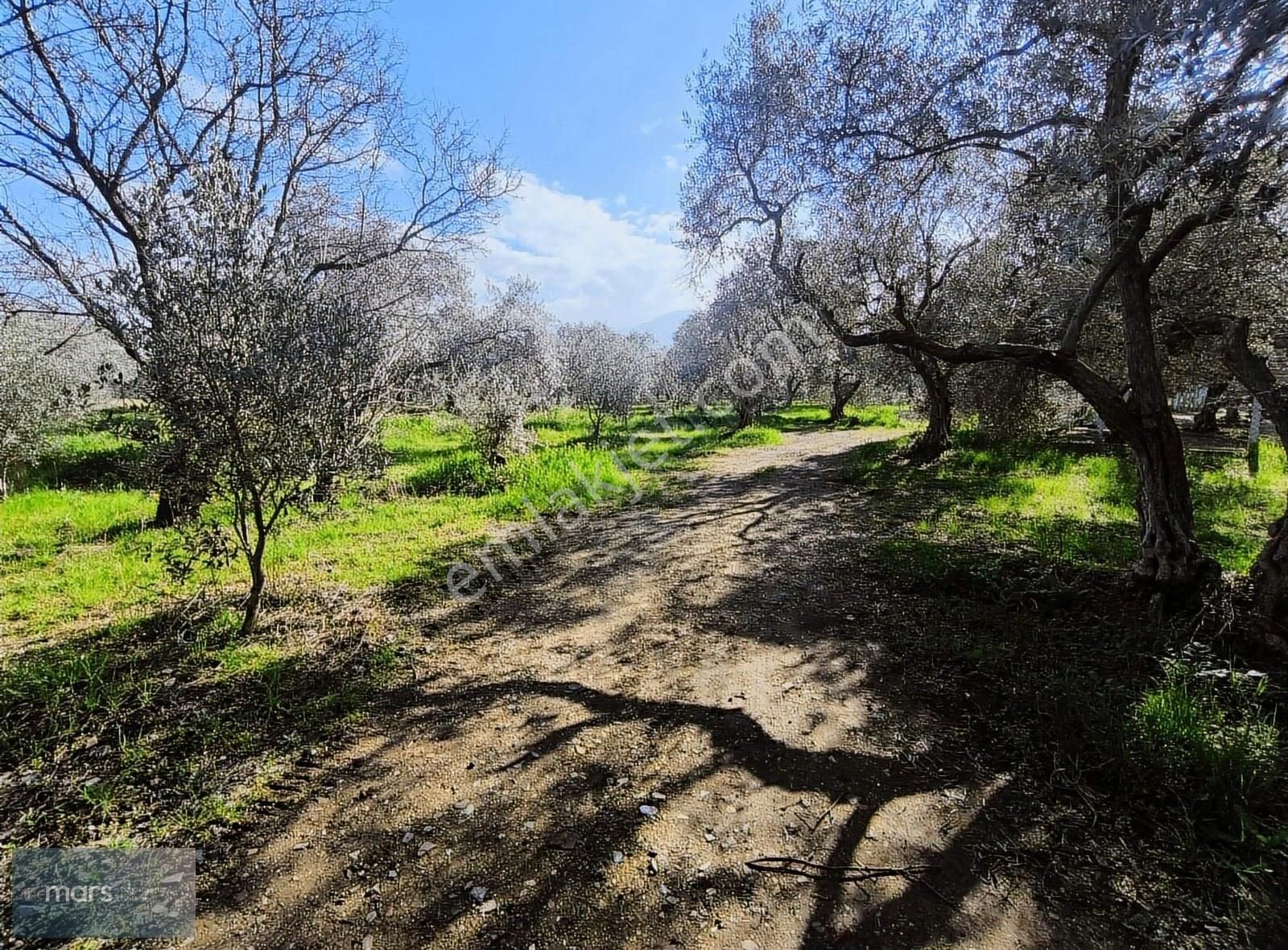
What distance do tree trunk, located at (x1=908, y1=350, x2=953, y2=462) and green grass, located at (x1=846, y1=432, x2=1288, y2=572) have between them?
413mm

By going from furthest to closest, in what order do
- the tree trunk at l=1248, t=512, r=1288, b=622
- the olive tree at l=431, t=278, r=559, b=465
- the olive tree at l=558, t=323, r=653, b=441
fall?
the olive tree at l=558, t=323, r=653, b=441 → the olive tree at l=431, t=278, r=559, b=465 → the tree trunk at l=1248, t=512, r=1288, b=622

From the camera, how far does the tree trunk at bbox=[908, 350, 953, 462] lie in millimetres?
13188

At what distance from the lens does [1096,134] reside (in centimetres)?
459

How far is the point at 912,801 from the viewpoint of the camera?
9.96ft

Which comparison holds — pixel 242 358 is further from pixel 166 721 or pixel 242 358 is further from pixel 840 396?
pixel 840 396

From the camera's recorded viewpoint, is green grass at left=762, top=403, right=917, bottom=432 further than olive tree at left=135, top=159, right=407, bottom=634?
Yes

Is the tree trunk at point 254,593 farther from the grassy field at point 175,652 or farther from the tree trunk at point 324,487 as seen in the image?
the tree trunk at point 324,487

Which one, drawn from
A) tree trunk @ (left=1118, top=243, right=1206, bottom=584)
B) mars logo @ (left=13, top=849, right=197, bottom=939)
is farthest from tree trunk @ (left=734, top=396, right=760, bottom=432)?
mars logo @ (left=13, top=849, right=197, bottom=939)

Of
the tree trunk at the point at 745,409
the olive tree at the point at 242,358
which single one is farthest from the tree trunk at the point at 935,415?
the olive tree at the point at 242,358

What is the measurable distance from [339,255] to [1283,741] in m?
11.9

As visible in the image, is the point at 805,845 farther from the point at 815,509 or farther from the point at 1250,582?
the point at 815,509

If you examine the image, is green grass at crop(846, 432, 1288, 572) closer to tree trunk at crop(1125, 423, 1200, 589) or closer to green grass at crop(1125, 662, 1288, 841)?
tree trunk at crop(1125, 423, 1200, 589)

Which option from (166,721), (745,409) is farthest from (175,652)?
(745,409)

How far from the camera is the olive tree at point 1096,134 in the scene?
3893 mm
